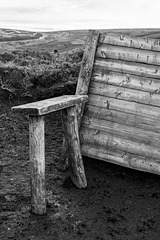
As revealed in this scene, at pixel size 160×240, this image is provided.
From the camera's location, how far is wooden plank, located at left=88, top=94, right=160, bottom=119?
4.30 metres

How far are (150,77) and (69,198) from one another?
1835 mm

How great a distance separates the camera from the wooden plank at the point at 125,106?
4.30 m

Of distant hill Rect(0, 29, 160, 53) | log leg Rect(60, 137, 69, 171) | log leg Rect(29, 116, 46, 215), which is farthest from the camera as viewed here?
distant hill Rect(0, 29, 160, 53)

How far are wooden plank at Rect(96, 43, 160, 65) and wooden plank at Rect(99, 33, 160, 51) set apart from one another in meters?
0.05

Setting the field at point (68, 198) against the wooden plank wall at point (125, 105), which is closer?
the field at point (68, 198)

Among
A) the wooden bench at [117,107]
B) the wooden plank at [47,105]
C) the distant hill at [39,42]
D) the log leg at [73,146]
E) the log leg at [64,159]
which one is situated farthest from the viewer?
the distant hill at [39,42]

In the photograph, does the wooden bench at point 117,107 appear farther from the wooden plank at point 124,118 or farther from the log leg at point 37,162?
the log leg at point 37,162

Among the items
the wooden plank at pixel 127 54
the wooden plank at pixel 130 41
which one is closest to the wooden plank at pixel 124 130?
the wooden plank at pixel 127 54

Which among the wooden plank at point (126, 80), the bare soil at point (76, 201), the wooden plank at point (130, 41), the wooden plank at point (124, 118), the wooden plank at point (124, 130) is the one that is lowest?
the bare soil at point (76, 201)

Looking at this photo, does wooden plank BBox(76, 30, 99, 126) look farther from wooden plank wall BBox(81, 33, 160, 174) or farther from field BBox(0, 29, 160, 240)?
field BBox(0, 29, 160, 240)

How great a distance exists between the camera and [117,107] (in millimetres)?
4457

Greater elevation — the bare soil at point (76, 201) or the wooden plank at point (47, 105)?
the wooden plank at point (47, 105)

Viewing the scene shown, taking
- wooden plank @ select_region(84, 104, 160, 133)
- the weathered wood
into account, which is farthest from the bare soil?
the weathered wood

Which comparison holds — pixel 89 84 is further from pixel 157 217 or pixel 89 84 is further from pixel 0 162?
pixel 157 217
